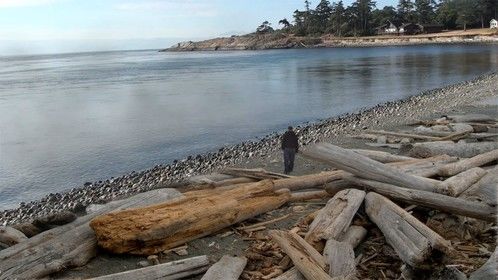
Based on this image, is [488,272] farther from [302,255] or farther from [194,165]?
[194,165]

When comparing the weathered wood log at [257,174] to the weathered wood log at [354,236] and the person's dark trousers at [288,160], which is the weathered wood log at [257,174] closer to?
the person's dark trousers at [288,160]

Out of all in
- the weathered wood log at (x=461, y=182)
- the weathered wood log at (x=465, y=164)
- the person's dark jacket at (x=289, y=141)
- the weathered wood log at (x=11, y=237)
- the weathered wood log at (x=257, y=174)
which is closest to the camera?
the weathered wood log at (x=11, y=237)

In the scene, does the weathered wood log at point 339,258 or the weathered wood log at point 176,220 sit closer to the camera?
the weathered wood log at point 339,258

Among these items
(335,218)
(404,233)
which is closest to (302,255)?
(335,218)

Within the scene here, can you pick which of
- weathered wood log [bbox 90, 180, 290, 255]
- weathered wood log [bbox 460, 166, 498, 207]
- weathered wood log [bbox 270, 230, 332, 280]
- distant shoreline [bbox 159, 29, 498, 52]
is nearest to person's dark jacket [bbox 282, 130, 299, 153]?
weathered wood log [bbox 90, 180, 290, 255]

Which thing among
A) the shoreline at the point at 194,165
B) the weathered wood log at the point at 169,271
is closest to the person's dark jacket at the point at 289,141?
the shoreline at the point at 194,165

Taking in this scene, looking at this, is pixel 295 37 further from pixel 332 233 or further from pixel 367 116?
pixel 332 233

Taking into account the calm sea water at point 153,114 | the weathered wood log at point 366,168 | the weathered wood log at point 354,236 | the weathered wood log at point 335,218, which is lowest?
the calm sea water at point 153,114

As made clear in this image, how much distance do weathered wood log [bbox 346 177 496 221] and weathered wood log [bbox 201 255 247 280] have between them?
3.09 meters

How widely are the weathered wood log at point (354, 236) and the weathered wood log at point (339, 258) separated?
0.42 m

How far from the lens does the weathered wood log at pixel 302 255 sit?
6456mm

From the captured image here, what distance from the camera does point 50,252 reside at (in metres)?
7.56

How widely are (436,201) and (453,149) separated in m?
6.31

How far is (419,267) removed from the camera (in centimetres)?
612
